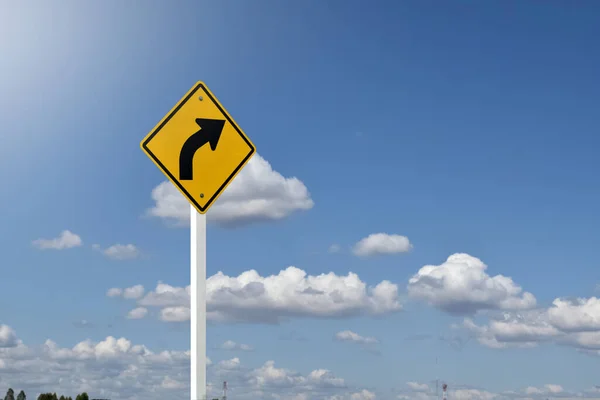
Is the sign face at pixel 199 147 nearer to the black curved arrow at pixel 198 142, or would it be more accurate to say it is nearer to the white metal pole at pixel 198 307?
the black curved arrow at pixel 198 142

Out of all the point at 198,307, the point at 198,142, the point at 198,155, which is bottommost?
the point at 198,307

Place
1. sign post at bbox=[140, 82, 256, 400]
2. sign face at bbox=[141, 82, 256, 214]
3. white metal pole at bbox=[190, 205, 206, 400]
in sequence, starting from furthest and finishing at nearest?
sign face at bbox=[141, 82, 256, 214], sign post at bbox=[140, 82, 256, 400], white metal pole at bbox=[190, 205, 206, 400]

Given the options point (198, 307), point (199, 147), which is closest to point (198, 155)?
point (199, 147)

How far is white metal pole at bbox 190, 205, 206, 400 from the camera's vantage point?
27.3 ft

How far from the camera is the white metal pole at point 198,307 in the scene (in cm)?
832

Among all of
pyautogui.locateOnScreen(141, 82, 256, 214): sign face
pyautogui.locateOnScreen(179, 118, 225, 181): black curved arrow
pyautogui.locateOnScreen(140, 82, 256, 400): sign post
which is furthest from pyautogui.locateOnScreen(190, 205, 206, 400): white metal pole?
pyautogui.locateOnScreen(179, 118, 225, 181): black curved arrow

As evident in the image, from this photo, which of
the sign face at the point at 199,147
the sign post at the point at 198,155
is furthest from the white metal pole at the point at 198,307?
the sign face at the point at 199,147

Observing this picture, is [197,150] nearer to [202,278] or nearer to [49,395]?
[202,278]

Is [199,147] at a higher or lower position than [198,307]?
higher

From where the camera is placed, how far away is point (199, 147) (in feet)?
28.9

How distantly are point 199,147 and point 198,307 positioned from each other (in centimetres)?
190

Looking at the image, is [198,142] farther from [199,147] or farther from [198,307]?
[198,307]

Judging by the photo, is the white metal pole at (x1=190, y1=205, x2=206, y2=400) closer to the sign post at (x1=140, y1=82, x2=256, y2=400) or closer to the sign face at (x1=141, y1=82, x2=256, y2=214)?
the sign post at (x1=140, y1=82, x2=256, y2=400)

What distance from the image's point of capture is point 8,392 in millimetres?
121875
